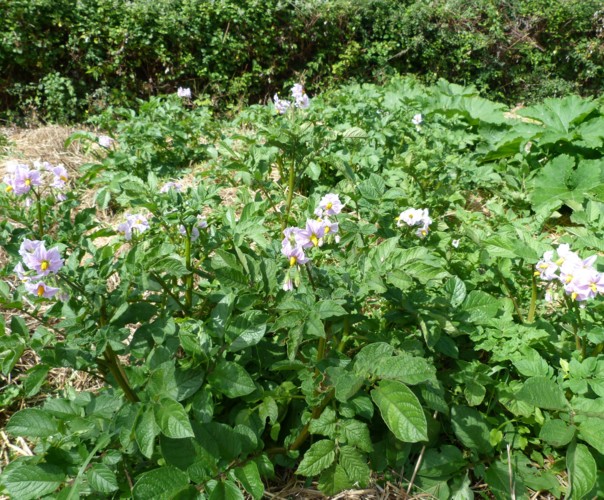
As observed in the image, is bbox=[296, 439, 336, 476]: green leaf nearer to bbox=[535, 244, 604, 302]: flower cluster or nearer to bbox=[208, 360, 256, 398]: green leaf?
bbox=[208, 360, 256, 398]: green leaf

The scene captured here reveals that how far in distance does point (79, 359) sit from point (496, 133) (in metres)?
3.60

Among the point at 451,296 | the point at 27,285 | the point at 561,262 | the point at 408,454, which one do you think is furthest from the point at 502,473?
the point at 27,285

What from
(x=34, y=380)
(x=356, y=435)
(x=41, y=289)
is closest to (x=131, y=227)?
(x=41, y=289)

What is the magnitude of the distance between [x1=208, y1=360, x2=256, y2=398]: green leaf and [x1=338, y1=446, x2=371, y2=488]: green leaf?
32 cm

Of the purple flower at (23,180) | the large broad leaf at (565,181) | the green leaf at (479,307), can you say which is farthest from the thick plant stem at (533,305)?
the purple flower at (23,180)

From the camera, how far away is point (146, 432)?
1150mm

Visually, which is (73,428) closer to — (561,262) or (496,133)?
(561,262)

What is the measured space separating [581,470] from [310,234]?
0.98 metres

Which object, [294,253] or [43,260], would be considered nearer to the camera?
[43,260]

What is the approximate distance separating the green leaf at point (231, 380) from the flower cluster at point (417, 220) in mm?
1013

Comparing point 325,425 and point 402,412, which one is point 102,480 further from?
point 402,412

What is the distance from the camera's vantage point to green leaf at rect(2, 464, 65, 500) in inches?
46.0

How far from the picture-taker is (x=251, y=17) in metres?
6.12

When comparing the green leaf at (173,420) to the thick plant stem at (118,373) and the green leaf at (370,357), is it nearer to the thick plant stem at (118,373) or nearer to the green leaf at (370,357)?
the thick plant stem at (118,373)
